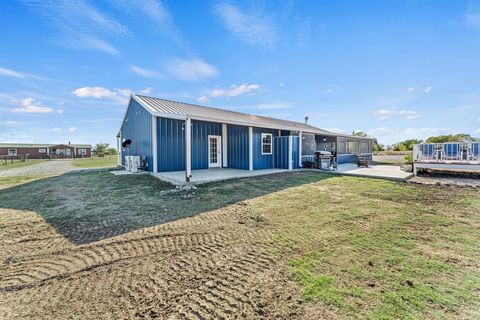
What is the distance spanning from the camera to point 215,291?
2.11m

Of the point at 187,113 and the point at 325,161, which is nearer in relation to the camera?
the point at 187,113

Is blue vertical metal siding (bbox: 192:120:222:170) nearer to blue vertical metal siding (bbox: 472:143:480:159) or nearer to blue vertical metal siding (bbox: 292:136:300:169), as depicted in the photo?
blue vertical metal siding (bbox: 292:136:300:169)

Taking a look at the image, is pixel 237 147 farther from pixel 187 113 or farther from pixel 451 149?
pixel 451 149

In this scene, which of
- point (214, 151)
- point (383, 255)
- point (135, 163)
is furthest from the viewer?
point (214, 151)

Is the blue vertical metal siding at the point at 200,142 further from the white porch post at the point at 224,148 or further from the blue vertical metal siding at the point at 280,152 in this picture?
the blue vertical metal siding at the point at 280,152

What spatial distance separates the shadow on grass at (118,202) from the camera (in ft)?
13.0

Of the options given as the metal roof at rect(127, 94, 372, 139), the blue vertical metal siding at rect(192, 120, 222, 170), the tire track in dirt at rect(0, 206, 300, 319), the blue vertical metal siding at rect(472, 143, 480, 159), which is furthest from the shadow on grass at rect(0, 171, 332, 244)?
the blue vertical metal siding at rect(472, 143, 480, 159)

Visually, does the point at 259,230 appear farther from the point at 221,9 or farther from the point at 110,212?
the point at 221,9

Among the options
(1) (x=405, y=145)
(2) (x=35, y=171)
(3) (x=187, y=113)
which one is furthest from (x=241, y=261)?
(1) (x=405, y=145)

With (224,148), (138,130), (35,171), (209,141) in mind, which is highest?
(138,130)

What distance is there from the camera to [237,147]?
12297 mm

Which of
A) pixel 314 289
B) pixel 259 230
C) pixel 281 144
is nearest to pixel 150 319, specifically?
pixel 314 289

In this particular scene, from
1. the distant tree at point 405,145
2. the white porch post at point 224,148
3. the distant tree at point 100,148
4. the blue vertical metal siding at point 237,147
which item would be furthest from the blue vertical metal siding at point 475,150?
the distant tree at point 100,148

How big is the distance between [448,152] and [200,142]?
13210mm
